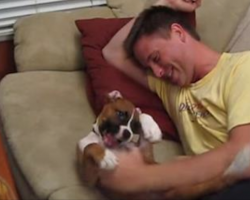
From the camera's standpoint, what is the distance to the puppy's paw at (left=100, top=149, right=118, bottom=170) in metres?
1.55

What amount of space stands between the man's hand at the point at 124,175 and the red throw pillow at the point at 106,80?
34cm

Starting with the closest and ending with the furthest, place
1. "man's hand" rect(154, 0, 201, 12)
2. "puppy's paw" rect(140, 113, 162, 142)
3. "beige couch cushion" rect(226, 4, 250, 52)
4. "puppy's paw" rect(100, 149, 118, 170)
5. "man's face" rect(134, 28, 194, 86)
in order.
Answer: "puppy's paw" rect(100, 149, 118, 170), "puppy's paw" rect(140, 113, 162, 142), "man's face" rect(134, 28, 194, 86), "man's hand" rect(154, 0, 201, 12), "beige couch cushion" rect(226, 4, 250, 52)

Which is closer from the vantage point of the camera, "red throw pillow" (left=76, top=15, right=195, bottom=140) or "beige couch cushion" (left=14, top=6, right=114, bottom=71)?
"red throw pillow" (left=76, top=15, right=195, bottom=140)

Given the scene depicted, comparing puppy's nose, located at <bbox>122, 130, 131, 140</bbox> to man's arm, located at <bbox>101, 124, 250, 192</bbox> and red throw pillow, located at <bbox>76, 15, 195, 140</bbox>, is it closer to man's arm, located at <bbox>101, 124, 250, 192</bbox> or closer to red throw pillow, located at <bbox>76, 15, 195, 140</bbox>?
man's arm, located at <bbox>101, 124, 250, 192</bbox>

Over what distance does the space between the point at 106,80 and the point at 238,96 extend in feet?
1.79

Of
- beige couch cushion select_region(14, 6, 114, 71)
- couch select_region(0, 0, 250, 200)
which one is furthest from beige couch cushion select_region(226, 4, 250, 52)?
beige couch cushion select_region(14, 6, 114, 71)

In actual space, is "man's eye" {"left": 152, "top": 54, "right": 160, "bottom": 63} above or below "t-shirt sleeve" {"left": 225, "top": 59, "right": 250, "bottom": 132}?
above

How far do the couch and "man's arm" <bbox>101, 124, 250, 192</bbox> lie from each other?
0.39 feet

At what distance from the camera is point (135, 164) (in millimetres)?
1631

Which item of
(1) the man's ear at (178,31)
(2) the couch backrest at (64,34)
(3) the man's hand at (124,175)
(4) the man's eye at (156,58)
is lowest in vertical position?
(3) the man's hand at (124,175)

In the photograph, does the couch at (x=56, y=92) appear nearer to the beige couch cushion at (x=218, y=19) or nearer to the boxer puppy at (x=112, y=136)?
the beige couch cushion at (x=218, y=19)

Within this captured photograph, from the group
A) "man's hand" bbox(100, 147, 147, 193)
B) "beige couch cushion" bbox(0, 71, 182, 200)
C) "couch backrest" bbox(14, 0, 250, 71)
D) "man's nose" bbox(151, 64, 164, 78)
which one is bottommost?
"beige couch cushion" bbox(0, 71, 182, 200)

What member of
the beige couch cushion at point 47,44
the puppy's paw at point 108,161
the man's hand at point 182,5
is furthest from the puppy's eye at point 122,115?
the beige couch cushion at point 47,44

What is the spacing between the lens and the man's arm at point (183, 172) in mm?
1575
